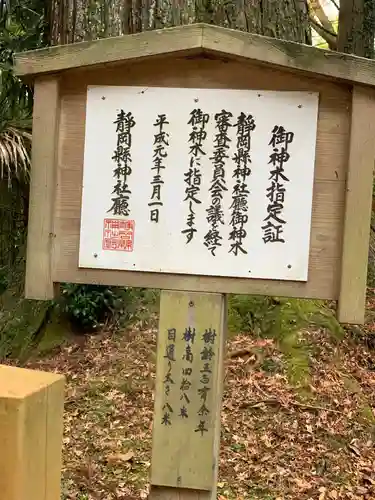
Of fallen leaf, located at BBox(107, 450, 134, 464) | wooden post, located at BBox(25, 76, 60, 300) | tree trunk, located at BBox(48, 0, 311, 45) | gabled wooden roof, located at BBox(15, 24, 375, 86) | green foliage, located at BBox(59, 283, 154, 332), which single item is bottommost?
fallen leaf, located at BBox(107, 450, 134, 464)

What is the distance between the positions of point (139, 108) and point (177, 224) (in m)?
0.49

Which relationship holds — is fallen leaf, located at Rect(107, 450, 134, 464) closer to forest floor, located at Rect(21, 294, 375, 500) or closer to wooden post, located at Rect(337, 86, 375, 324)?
forest floor, located at Rect(21, 294, 375, 500)

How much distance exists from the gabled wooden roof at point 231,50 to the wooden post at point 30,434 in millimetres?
1287

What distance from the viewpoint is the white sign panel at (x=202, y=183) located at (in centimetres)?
234

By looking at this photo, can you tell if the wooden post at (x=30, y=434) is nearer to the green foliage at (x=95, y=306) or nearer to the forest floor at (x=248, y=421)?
the forest floor at (x=248, y=421)

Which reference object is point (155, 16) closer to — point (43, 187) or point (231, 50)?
point (231, 50)

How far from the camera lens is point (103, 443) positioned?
3.96m

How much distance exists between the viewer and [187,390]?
7.97 ft

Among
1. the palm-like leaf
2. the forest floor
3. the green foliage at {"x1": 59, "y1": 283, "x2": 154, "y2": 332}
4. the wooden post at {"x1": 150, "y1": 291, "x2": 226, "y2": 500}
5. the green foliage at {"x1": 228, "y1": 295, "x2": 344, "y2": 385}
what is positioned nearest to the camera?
the wooden post at {"x1": 150, "y1": 291, "x2": 226, "y2": 500}

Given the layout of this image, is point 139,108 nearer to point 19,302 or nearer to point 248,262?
point 248,262

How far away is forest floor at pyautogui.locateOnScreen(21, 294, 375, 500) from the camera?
3660 mm

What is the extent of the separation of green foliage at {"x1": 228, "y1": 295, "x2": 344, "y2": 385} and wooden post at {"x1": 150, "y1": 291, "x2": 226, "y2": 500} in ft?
Answer: 7.25

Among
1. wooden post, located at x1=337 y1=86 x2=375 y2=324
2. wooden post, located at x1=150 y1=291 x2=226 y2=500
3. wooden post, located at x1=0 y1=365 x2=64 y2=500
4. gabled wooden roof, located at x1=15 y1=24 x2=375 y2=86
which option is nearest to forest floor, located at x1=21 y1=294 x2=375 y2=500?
wooden post, located at x1=150 y1=291 x2=226 y2=500

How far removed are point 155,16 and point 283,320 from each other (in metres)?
2.46
